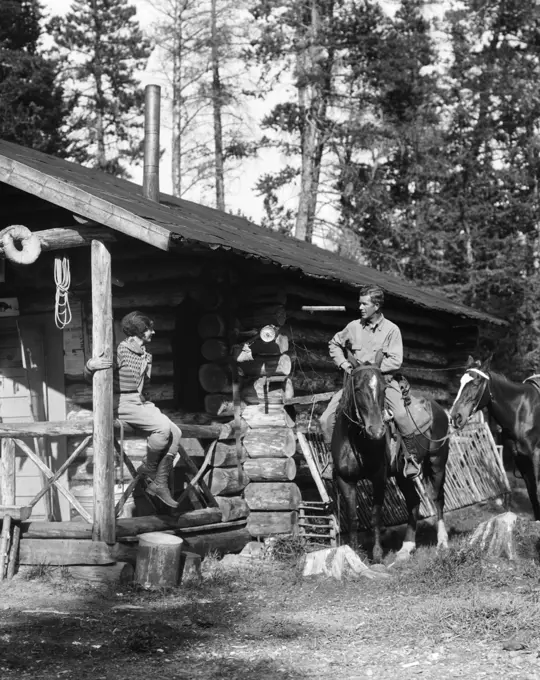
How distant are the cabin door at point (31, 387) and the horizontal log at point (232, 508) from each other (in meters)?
2.31

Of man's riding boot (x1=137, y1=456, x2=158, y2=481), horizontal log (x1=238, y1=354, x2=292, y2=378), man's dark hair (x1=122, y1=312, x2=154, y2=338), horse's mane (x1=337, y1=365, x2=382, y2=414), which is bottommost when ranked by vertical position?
man's riding boot (x1=137, y1=456, x2=158, y2=481)

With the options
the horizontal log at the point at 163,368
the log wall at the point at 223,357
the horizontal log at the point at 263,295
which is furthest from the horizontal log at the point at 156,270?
the horizontal log at the point at 163,368

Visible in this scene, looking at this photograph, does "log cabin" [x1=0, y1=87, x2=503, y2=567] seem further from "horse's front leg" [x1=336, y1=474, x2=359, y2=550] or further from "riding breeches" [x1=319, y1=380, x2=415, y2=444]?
"horse's front leg" [x1=336, y1=474, x2=359, y2=550]

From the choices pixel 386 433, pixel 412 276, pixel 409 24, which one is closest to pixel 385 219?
pixel 412 276

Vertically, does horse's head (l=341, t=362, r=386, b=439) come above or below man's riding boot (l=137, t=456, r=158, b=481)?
above

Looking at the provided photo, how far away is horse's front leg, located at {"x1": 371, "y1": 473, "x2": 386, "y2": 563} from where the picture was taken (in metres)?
10.1

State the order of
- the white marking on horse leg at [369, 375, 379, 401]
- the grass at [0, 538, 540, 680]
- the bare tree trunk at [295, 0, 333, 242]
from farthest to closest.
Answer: the bare tree trunk at [295, 0, 333, 242], the white marking on horse leg at [369, 375, 379, 401], the grass at [0, 538, 540, 680]

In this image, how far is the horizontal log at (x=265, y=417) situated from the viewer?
37.6 ft

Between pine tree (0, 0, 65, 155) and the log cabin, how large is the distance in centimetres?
1535

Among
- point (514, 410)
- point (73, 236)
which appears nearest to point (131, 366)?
point (73, 236)

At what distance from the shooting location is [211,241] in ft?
31.5

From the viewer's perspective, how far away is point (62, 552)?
9539 mm

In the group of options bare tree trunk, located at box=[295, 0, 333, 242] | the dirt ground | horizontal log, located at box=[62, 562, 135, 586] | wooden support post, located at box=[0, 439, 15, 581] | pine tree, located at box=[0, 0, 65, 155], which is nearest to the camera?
the dirt ground

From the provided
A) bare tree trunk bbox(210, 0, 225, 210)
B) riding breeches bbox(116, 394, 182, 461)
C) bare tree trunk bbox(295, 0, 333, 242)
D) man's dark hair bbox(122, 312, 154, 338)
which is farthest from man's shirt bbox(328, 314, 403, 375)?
bare tree trunk bbox(210, 0, 225, 210)
